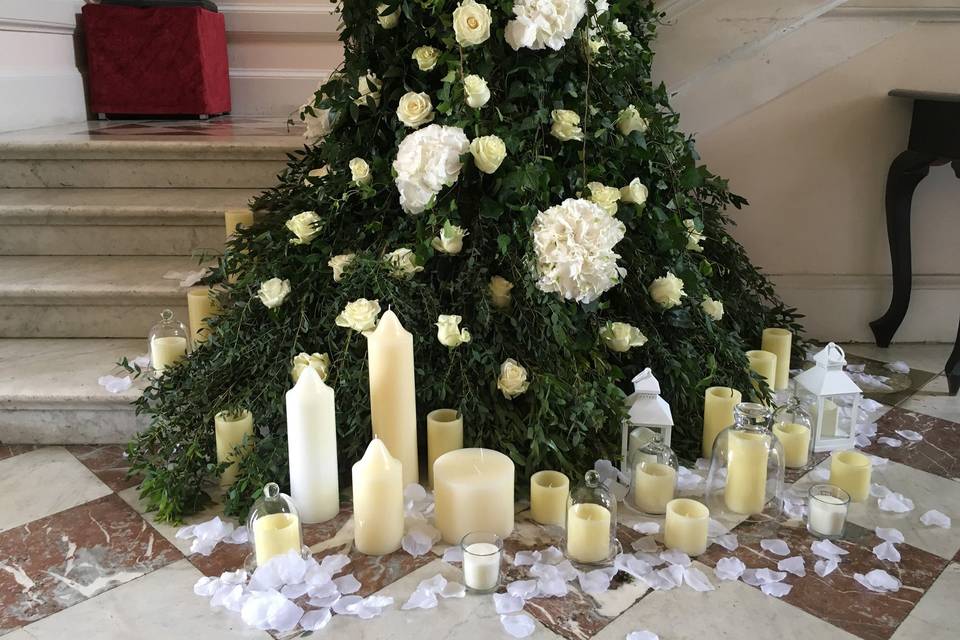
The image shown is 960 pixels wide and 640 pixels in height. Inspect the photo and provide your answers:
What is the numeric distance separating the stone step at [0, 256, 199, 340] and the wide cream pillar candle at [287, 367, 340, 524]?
3.05 ft

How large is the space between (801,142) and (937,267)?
63cm

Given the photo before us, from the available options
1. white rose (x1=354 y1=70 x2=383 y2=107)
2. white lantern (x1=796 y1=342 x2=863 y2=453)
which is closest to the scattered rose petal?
white lantern (x1=796 y1=342 x2=863 y2=453)

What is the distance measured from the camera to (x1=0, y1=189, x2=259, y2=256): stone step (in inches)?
101

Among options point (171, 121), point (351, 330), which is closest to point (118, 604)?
point (351, 330)

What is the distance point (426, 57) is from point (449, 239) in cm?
39

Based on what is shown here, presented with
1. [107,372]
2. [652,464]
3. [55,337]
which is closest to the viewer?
[652,464]

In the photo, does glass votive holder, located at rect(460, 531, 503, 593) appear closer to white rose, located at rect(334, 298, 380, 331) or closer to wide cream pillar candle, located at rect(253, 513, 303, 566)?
wide cream pillar candle, located at rect(253, 513, 303, 566)

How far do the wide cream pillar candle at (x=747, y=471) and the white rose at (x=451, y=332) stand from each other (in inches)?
22.8

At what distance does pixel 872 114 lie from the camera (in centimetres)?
265

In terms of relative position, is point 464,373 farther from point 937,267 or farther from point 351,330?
point 937,267

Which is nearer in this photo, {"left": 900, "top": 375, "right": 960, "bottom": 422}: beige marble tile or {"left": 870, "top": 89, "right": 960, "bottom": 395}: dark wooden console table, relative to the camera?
{"left": 900, "top": 375, "right": 960, "bottom": 422}: beige marble tile

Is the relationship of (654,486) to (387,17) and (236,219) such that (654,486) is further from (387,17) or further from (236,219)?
(236,219)

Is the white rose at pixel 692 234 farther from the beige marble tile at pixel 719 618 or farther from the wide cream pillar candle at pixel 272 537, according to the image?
the wide cream pillar candle at pixel 272 537

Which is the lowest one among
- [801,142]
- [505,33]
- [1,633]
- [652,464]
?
[1,633]
